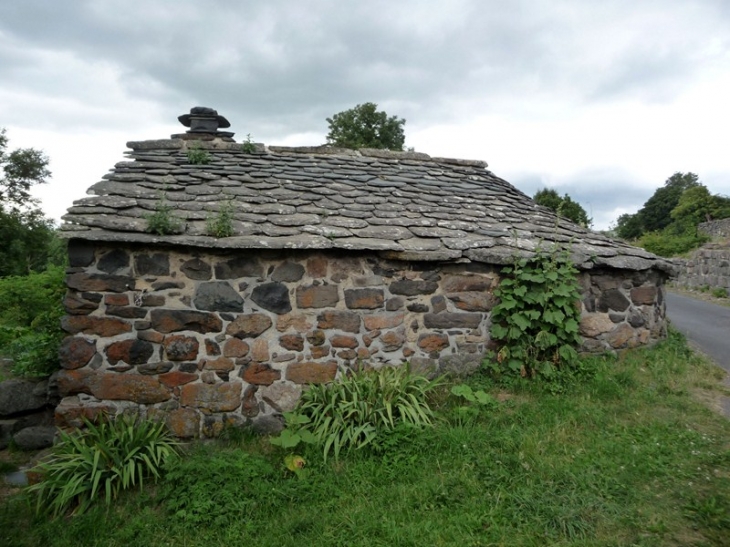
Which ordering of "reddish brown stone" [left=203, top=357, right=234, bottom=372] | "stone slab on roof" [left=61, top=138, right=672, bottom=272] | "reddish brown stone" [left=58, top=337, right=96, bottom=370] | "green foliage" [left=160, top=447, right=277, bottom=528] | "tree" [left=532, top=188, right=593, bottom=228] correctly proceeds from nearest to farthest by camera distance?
1. "green foliage" [left=160, top=447, right=277, bottom=528]
2. "reddish brown stone" [left=58, top=337, right=96, bottom=370]
3. "reddish brown stone" [left=203, top=357, right=234, bottom=372]
4. "stone slab on roof" [left=61, top=138, right=672, bottom=272]
5. "tree" [left=532, top=188, right=593, bottom=228]

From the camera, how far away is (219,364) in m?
4.44

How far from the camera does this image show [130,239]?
4.20 meters

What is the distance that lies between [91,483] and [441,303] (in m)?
3.82

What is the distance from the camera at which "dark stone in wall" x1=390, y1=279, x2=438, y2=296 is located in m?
4.91

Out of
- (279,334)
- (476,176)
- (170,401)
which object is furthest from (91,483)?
(476,176)

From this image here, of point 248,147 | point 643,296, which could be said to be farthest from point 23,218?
point 643,296

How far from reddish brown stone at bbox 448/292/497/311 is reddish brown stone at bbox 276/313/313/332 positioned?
173 centimetres

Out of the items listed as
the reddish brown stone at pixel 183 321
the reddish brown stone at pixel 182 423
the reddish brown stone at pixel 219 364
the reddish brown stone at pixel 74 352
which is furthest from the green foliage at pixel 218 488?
the reddish brown stone at pixel 74 352

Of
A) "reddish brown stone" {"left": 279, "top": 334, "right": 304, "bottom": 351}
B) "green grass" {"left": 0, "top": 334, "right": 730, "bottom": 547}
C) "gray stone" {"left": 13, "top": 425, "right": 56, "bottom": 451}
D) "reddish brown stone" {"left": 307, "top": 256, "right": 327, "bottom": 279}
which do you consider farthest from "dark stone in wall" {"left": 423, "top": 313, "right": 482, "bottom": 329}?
"gray stone" {"left": 13, "top": 425, "right": 56, "bottom": 451}

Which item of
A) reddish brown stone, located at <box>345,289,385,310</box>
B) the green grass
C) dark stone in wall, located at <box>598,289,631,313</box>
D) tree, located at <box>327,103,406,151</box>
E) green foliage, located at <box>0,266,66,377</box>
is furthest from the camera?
tree, located at <box>327,103,406,151</box>

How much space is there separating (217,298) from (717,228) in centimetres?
2057

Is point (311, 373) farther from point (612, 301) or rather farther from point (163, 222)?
point (612, 301)

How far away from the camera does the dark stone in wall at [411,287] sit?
16.1 feet

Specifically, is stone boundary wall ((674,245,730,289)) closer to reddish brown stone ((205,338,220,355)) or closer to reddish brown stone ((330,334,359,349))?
reddish brown stone ((330,334,359,349))
